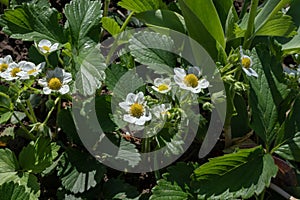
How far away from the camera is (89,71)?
4.41 ft

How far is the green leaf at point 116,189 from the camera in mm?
1393

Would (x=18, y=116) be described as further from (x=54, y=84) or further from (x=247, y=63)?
(x=247, y=63)

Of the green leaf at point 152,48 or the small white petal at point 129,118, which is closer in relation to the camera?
the small white petal at point 129,118

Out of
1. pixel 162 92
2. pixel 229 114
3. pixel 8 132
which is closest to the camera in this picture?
pixel 162 92

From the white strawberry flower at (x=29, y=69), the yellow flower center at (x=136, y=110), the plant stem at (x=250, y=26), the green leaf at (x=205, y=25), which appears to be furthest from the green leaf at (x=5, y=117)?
the plant stem at (x=250, y=26)

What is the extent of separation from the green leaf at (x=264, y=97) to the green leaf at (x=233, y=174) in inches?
2.7

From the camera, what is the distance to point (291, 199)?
143 centimetres

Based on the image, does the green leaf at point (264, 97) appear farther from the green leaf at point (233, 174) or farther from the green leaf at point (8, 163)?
the green leaf at point (8, 163)

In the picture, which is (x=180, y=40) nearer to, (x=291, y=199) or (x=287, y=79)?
(x=287, y=79)

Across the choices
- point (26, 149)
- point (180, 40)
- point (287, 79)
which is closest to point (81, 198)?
point (26, 149)

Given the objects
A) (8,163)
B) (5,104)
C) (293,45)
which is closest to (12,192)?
(8,163)

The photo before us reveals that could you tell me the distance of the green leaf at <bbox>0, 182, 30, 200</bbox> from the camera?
1.27m

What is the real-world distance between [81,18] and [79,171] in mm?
414

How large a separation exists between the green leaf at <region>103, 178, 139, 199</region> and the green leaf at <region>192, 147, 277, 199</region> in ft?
0.61
